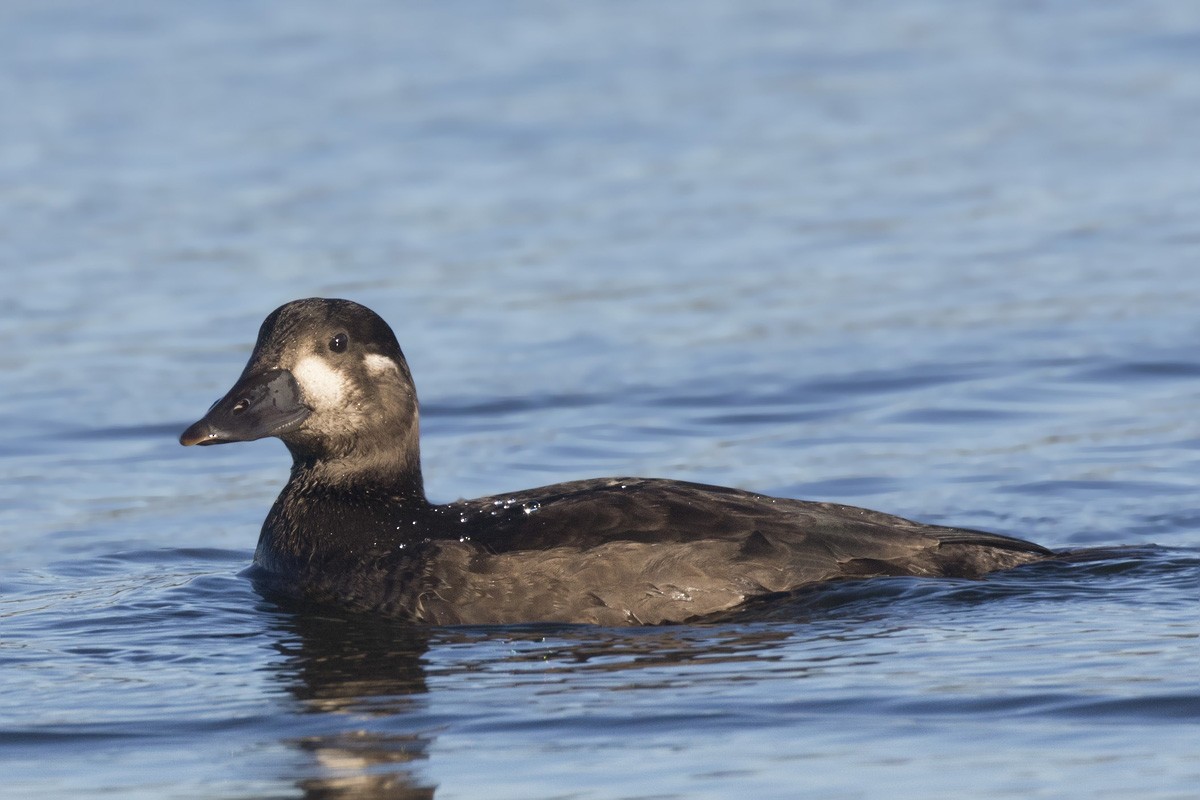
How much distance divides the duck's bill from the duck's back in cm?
85

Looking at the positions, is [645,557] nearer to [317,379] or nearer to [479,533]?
[479,533]

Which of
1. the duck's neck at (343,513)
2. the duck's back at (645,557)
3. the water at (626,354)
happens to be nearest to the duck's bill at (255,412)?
the duck's neck at (343,513)

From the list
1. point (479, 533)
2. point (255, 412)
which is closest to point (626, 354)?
point (255, 412)

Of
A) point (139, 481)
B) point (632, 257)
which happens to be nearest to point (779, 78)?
point (632, 257)

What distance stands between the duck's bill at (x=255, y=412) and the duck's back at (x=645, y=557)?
2.79 ft

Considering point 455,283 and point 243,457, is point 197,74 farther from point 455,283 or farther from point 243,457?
point 243,457

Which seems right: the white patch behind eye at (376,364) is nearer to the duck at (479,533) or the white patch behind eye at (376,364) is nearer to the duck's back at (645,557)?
the duck at (479,533)

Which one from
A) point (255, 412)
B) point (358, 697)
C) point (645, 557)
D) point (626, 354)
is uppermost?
point (626, 354)

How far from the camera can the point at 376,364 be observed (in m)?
8.28

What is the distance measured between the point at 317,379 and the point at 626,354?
13.3 feet

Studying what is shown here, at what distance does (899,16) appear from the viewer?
2022cm

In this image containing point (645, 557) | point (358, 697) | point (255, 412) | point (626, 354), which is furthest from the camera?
point (626, 354)

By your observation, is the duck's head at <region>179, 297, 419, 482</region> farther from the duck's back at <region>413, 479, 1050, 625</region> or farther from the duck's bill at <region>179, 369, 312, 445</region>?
the duck's back at <region>413, 479, 1050, 625</region>

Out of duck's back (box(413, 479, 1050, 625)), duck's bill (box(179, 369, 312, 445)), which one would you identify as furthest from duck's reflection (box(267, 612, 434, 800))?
duck's bill (box(179, 369, 312, 445))
